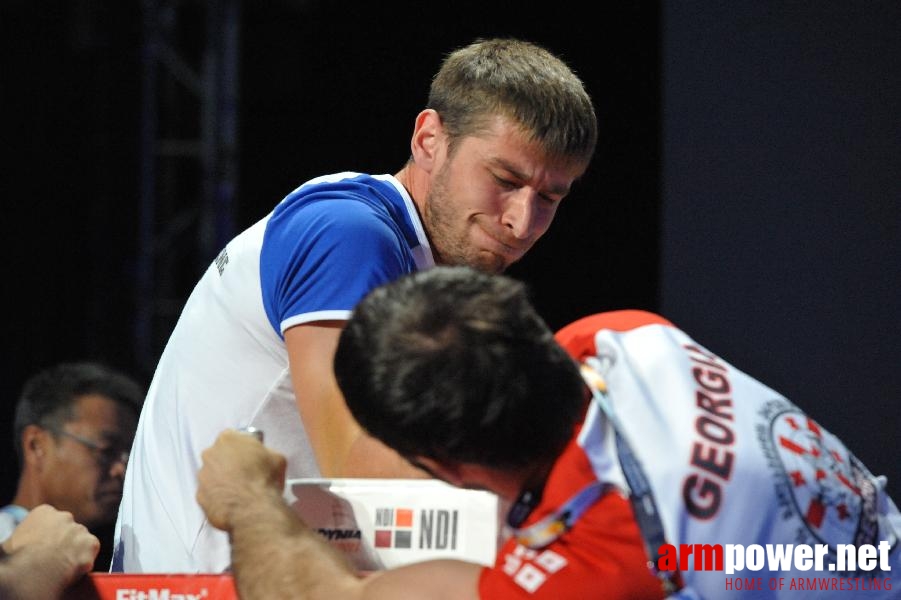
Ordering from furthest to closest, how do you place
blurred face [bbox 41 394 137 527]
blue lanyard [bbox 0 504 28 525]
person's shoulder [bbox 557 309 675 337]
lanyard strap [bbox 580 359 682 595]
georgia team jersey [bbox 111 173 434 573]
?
blurred face [bbox 41 394 137 527] < blue lanyard [bbox 0 504 28 525] < georgia team jersey [bbox 111 173 434 573] < person's shoulder [bbox 557 309 675 337] < lanyard strap [bbox 580 359 682 595]

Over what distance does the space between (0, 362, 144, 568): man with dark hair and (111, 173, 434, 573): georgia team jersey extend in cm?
204

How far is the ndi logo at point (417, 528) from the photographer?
140cm

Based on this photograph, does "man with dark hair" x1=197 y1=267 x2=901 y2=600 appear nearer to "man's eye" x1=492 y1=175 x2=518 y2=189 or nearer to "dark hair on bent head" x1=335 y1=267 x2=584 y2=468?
"dark hair on bent head" x1=335 y1=267 x2=584 y2=468

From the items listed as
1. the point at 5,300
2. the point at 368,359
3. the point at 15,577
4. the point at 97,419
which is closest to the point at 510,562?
the point at 368,359

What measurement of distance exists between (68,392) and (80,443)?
0.19 meters

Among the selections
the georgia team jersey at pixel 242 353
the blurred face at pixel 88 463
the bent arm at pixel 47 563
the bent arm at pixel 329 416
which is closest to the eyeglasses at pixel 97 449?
the blurred face at pixel 88 463

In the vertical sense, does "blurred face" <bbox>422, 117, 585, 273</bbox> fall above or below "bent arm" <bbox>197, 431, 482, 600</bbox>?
above

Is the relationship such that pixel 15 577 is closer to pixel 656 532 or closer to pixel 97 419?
pixel 656 532

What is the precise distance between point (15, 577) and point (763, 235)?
339cm

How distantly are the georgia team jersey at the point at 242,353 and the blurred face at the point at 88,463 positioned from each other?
204cm

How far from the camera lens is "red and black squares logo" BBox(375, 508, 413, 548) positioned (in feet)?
4.63

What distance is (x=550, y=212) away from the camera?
200 centimetres

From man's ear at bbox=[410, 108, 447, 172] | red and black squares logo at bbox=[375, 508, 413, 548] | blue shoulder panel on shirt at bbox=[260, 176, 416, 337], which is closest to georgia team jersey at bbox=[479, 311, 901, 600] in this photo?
red and black squares logo at bbox=[375, 508, 413, 548]

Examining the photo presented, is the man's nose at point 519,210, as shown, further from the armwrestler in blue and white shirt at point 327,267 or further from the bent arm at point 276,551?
the bent arm at point 276,551
